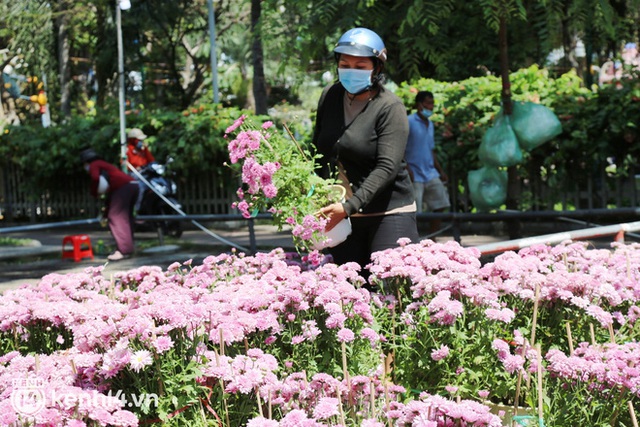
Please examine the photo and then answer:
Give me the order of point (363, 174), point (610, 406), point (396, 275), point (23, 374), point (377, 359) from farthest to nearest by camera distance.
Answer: point (363, 174)
point (396, 275)
point (377, 359)
point (23, 374)
point (610, 406)

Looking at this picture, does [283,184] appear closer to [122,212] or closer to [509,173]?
[509,173]

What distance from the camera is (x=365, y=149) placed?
458cm

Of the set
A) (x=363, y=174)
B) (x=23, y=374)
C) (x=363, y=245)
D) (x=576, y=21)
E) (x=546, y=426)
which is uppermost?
(x=576, y=21)

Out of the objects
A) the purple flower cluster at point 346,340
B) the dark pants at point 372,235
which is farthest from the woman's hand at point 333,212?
the dark pants at point 372,235

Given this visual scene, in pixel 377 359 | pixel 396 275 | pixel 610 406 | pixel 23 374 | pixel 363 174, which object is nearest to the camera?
pixel 610 406

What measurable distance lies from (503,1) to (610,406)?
495 cm

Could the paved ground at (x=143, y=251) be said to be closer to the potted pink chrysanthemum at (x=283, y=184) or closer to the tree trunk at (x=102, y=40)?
the potted pink chrysanthemum at (x=283, y=184)

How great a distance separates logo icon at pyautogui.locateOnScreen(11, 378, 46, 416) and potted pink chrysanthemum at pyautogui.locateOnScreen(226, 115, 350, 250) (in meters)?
1.42

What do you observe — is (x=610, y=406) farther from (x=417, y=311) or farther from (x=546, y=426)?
(x=417, y=311)

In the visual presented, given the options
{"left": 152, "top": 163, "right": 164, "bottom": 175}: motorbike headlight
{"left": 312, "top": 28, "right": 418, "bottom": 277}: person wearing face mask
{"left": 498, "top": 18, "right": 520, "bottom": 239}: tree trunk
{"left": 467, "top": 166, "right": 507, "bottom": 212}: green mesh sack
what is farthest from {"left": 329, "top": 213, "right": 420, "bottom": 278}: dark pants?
{"left": 152, "top": 163, "right": 164, "bottom": 175}: motorbike headlight

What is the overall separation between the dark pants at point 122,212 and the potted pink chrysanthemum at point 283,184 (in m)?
8.39

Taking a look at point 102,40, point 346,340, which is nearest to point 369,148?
point 346,340

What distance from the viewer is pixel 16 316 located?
4.12 meters

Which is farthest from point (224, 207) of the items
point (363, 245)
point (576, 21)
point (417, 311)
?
point (417, 311)
